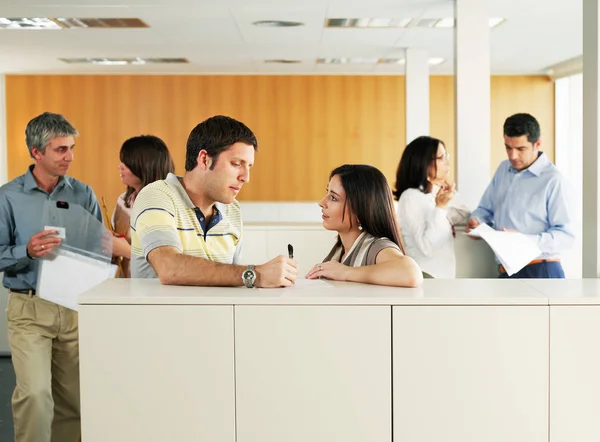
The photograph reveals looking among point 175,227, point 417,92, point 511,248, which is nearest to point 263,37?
point 417,92

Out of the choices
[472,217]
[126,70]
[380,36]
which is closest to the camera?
[472,217]

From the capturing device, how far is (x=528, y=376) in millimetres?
2246

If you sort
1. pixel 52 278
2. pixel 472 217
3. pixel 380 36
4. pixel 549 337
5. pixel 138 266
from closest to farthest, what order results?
1. pixel 549 337
2. pixel 138 266
3. pixel 52 278
4. pixel 472 217
5. pixel 380 36

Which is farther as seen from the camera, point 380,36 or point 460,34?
point 380,36

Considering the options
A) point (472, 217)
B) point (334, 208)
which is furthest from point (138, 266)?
point (472, 217)

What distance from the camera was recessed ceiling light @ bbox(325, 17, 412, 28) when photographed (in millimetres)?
7691

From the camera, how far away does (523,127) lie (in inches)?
177

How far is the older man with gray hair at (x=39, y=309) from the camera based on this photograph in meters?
3.31

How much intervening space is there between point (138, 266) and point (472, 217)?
261 cm

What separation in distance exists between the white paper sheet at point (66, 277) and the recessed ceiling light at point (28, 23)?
4882mm

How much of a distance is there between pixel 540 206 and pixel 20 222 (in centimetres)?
274

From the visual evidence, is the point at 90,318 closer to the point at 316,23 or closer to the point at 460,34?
the point at 460,34

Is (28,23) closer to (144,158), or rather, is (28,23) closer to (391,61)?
(144,158)

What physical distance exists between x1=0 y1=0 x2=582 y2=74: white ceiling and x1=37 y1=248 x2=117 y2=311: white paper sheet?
12.1ft
